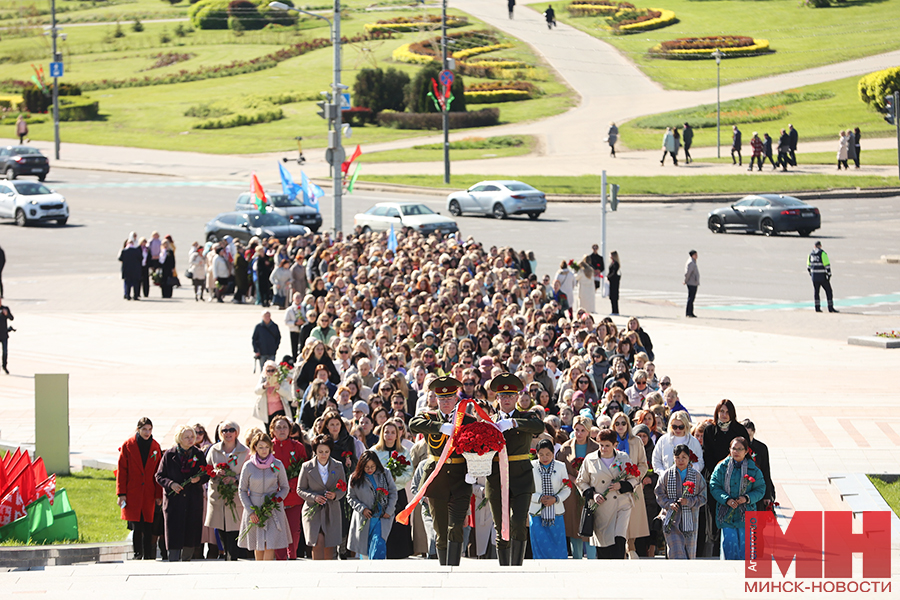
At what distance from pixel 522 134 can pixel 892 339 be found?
135 ft

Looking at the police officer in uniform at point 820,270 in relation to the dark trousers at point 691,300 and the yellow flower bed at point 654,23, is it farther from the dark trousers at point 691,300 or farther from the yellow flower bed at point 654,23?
the yellow flower bed at point 654,23

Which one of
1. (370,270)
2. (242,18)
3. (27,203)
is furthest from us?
(242,18)

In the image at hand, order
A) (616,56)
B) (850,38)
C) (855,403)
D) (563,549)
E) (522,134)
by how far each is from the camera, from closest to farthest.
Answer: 1. (563,549)
2. (855,403)
3. (522,134)
4. (850,38)
5. (616,56)

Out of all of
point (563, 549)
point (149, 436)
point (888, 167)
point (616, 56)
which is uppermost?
point (616, 56)

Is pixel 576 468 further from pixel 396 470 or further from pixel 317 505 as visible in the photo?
pixel 317 505

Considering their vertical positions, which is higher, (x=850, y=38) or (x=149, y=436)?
(x=850, y=38)

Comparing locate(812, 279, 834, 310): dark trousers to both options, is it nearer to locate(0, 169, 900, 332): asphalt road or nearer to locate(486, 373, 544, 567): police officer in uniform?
locate(0, 169, 900, 332): asphalt road

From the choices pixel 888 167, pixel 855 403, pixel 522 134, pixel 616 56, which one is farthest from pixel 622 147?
pixel 855 403

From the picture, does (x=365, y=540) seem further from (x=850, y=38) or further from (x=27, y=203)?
(x=850, y=38)

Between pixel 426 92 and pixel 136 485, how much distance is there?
57.5 metres

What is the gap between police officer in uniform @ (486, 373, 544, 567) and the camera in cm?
841

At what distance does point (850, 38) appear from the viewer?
76250 millimetres

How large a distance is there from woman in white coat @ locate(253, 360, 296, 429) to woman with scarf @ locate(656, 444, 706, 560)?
520 centimetres

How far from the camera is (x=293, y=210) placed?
37.9 metres
